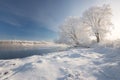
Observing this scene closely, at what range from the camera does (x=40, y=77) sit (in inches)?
225

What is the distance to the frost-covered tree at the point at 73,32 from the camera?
1379 inches

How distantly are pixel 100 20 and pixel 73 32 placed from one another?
8.63 metres

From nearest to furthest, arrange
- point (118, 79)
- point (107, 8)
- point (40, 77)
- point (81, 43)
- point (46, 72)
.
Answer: point (118, 79) → point (40, 77) → point (46, 72) → point (107, 8) → point (81, 43)

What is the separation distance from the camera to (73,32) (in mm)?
35688

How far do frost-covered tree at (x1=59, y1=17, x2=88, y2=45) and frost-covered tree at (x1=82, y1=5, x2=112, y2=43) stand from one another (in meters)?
4.19

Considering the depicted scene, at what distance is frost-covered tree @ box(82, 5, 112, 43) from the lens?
30.0 metres

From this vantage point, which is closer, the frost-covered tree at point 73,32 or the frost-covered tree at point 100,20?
the frost-covered tree at point 100,20

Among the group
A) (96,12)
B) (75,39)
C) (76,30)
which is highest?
(96,12)

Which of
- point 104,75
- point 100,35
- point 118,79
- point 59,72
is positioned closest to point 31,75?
point 59,72

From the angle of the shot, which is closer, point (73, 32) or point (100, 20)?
point (100, 20)

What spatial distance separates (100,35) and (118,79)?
2673 cm

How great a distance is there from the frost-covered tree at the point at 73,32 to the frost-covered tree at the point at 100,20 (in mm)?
4194

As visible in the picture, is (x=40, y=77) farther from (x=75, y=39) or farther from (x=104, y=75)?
(x=75, y=39)

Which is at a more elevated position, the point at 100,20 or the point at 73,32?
the point at 100,20
